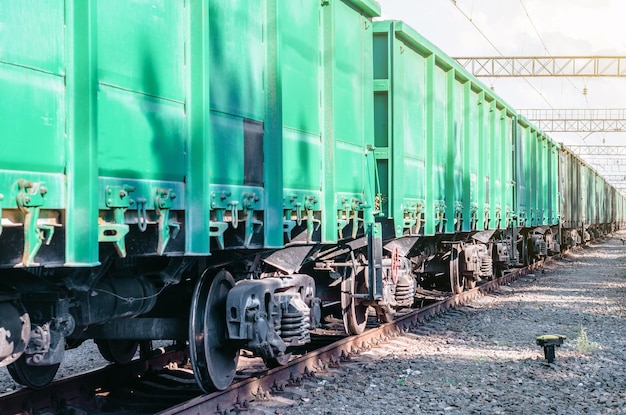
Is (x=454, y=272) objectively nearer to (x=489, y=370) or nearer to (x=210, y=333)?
(x=489, y=370)

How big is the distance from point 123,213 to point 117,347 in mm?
3095

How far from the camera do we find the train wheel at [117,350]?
720cm

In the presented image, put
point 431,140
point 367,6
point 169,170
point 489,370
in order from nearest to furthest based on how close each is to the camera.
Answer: point 169,170, point 489,370, point 367,6, point 431,140

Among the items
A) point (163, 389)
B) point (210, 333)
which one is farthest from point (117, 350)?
point (210, 333)

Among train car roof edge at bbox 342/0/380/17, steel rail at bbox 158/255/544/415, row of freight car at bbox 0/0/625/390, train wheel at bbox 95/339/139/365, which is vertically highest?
train car roof edge at bbox 342/0/380/17

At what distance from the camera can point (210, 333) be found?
6.48 metres

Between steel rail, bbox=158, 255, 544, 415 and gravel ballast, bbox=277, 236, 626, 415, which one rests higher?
steel rail, bbox=158, 255, 544, 415

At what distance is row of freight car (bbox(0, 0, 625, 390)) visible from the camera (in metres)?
4.15

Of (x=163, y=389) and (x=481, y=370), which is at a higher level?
(x=163, y=389)

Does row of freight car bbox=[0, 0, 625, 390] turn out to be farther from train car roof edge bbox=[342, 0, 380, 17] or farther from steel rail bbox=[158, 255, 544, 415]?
steel rail bbox=[158, 255, 544, 415]

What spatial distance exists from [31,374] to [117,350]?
1484 millimetres

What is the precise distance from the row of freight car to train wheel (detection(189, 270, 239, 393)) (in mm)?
19

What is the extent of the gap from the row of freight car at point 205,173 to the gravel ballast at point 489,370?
0.68 meters

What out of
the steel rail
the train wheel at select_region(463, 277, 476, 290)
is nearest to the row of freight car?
A: the steel rail
